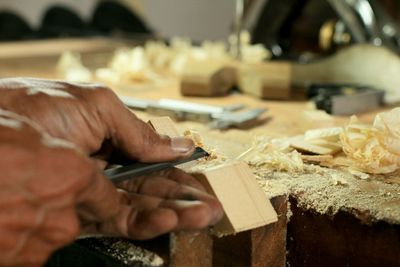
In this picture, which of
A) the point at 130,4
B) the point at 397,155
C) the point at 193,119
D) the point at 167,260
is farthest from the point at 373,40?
the point at 130,4

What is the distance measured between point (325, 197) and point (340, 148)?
260 millimetres

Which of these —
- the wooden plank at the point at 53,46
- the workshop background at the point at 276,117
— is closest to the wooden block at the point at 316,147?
the workshop background at the point at 276,117

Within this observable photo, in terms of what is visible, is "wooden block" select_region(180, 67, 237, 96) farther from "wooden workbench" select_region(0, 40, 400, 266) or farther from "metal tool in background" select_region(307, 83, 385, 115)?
"wooden workbench" select_region(0, 40, 400, 266)

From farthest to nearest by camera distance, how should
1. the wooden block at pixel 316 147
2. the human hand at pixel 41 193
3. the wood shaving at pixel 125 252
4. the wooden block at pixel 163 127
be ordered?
the wooden block at pixel 316 147, the wooden block at pixel 163 127, the wood shaving at pixel 125 252, the human hand at pixel 41 193

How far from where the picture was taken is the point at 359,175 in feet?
3.60

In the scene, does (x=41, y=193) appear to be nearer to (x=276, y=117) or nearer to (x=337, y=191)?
(x=337, y=191)

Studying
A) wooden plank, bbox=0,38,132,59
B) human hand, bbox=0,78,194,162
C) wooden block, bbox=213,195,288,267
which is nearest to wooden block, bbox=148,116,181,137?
human hand, bbox=0,78,194,162

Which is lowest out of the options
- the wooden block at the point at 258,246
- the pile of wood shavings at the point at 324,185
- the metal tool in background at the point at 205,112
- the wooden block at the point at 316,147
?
the wooden block at the point at 258,246

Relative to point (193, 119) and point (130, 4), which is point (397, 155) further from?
point (130, 4)

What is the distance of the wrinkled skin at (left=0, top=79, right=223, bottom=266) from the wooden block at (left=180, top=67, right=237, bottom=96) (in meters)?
0.89

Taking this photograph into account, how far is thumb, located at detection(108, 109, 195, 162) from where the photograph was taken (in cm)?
93

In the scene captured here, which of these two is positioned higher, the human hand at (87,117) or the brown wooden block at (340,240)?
the human hand at (87,117)

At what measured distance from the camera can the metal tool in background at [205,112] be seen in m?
1.51

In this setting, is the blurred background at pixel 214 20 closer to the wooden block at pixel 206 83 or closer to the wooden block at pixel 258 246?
the wooden block at pixel 206 83
